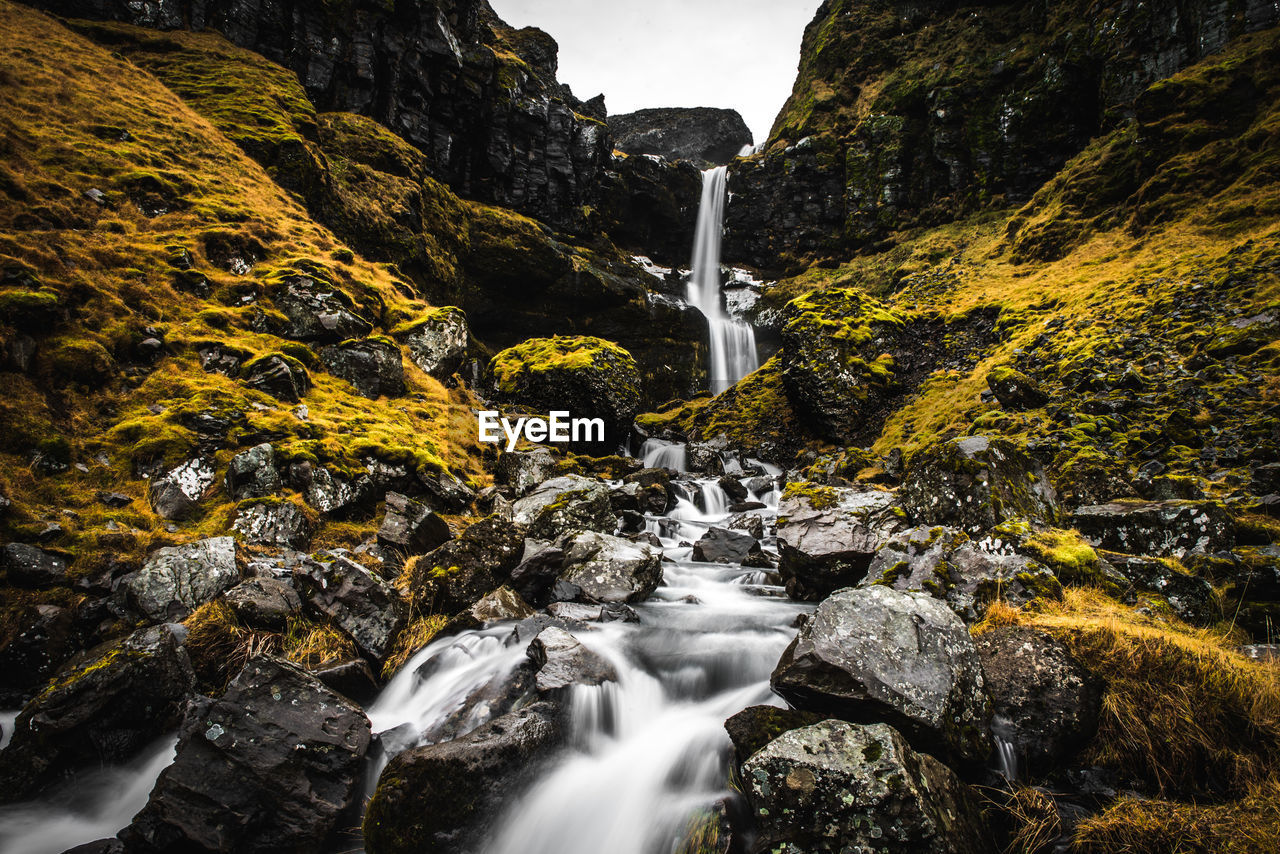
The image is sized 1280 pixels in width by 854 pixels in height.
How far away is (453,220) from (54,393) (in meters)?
21.5

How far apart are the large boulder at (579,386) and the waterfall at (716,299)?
53.4 feet

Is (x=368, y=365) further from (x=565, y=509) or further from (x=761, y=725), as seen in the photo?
(x=761, y=725)

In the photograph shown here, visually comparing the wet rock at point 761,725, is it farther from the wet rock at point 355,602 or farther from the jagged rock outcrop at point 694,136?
the jagged rock outcrop at point 694,136

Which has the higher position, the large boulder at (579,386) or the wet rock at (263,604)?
the large boulder at (579,386)

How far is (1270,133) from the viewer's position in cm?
1370

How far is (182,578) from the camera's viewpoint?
5.28 metres

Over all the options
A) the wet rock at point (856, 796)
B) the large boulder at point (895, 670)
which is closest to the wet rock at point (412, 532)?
the large boulder at point (895, 670)

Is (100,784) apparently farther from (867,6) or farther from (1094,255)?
(867,6)

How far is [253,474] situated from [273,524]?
1.03m

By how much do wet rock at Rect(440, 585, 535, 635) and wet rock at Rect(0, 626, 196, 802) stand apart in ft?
8.41

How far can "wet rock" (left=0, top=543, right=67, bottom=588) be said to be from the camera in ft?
15.7

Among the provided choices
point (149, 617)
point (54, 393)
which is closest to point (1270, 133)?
point (149, 617)

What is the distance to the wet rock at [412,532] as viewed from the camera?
7.88 m

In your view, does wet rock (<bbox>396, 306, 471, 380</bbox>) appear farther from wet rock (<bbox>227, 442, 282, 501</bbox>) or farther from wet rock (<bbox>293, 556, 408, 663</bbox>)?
wet rock (<bbox>293, 556, 408, 663</bbox>)
